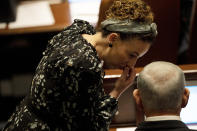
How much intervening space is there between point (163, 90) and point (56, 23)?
1.44 metres

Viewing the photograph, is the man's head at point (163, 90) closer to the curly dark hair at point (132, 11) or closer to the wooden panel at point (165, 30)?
the curly dark hair at point (132, 11)

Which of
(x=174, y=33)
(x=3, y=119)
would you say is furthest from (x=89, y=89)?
(x=3, y=119)

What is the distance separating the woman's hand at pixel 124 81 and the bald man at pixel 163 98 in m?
0.26

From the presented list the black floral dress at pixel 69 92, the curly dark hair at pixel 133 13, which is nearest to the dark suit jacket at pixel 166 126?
the black floral dress at pixel 69 92

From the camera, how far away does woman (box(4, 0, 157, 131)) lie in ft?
4.09

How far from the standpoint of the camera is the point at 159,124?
3.56ft

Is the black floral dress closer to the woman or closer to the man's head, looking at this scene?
the woman

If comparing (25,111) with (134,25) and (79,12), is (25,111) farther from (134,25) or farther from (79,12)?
(79,12)

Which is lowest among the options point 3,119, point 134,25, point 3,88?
point 3,119

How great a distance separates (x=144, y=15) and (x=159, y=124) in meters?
0.45

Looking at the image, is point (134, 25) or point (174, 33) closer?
point (134, 25)

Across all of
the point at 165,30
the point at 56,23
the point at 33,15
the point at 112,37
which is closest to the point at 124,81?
the point at 112,37

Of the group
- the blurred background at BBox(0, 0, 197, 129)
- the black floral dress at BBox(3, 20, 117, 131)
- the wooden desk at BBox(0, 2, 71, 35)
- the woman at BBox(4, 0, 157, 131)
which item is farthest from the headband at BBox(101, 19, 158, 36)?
the wooden desk at BBox(0, 2, 71, 35)

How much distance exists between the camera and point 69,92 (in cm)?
126
